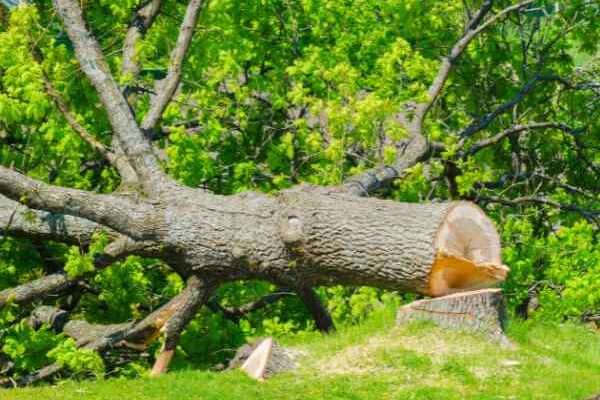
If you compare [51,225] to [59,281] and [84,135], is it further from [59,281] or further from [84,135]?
[84,135]

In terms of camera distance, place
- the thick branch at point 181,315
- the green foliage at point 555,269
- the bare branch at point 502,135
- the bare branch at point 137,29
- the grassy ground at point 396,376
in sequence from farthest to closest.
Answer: the bare branch at point 502,135 < the bare branch at point 137,29 < the green foliage at point 555,269 < the thick branch at point 181,315 < the grassy ground at point 396,376

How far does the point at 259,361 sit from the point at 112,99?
331 centimetres

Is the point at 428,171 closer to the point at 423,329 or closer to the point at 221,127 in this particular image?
the point at 221,127

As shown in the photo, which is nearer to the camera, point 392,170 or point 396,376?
point 396,376

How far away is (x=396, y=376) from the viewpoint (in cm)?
930

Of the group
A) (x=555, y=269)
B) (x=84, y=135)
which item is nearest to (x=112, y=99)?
(x=84, y=135)

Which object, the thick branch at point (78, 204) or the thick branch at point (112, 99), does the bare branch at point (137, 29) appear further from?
the thick branch at point (78, 204)

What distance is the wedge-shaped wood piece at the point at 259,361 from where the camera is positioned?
9688 millimetres

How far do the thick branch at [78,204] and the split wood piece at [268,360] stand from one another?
1.57 meters

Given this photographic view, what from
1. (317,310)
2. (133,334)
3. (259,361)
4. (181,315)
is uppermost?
(317,310)

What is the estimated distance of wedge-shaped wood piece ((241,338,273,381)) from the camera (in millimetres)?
9688

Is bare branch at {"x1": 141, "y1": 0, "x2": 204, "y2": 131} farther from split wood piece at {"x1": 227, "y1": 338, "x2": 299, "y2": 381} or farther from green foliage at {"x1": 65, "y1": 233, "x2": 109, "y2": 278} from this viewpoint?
split wood piece at {"x1": 227, "y1": 338, "x2": 299, "y2": 381}

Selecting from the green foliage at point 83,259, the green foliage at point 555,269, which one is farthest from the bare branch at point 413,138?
the green foliage at point 83,259

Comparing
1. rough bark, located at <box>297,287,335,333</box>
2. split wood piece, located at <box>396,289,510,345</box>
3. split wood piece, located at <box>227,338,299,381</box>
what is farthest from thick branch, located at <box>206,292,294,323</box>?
split wood piece, located at <box>396,289,510,345</box>
